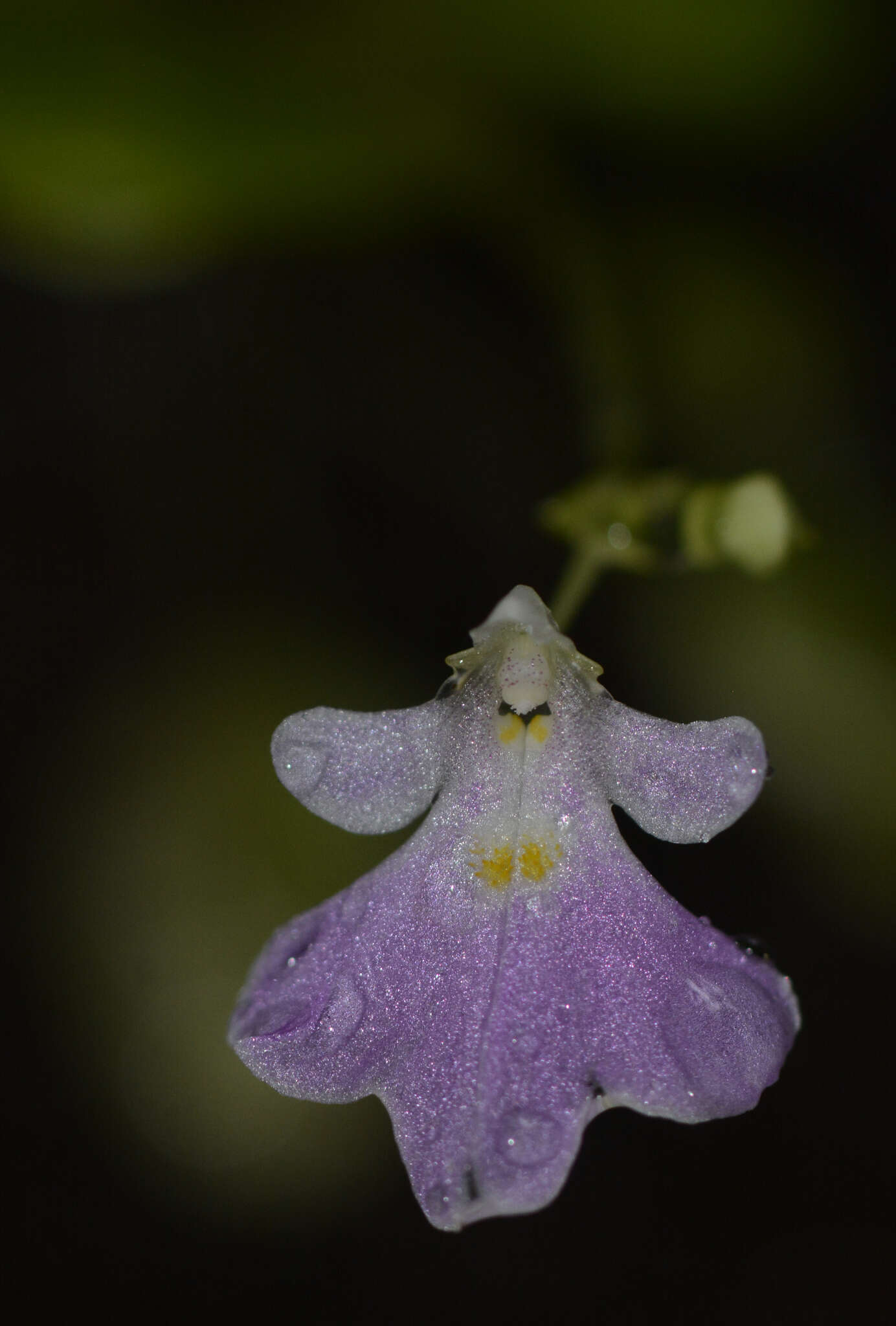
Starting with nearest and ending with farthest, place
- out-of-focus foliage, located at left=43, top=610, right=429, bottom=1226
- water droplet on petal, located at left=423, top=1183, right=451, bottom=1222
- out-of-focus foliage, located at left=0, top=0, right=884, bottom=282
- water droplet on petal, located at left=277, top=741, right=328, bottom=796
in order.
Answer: water droplet on petal, located at left=423, top=1183, right=451, bottom=1222 < water droplet on petal, located at left=277, top=741, right=328, bottom=796 < out-of-focus foliage, located at left=0, top=0, right=884, bottom=282 < out-of-focus foliage, located at left=43, top=610, right=429, bottom=1226

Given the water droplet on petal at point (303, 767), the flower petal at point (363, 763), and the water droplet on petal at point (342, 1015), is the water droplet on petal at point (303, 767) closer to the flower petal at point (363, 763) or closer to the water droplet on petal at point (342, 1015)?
the flower petal at point (363, 763)

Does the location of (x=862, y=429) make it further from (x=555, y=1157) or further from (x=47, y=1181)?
(x=47, y=1181)

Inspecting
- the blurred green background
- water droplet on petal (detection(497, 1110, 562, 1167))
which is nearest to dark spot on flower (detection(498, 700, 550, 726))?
water droplet on petal (detection(497, 1110, 562, 1167))

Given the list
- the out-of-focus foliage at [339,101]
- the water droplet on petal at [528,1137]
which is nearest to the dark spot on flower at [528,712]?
the water droplet on petal at [528,1137]

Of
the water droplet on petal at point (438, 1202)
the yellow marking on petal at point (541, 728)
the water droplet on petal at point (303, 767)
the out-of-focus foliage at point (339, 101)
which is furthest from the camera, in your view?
the out-of-focus foliage at point (339, 101)

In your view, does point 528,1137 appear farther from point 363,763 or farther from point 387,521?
point 387,521

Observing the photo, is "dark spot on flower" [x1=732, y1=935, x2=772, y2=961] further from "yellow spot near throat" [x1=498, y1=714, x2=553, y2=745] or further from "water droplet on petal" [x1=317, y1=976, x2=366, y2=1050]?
"water droplet on petal" [x1=317, y1=976, x2=366, y2=1050]

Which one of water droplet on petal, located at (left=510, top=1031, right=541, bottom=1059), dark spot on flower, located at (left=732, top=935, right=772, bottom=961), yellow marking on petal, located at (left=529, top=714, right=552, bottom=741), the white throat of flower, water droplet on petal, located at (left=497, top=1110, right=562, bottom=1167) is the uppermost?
the white throat of flower
